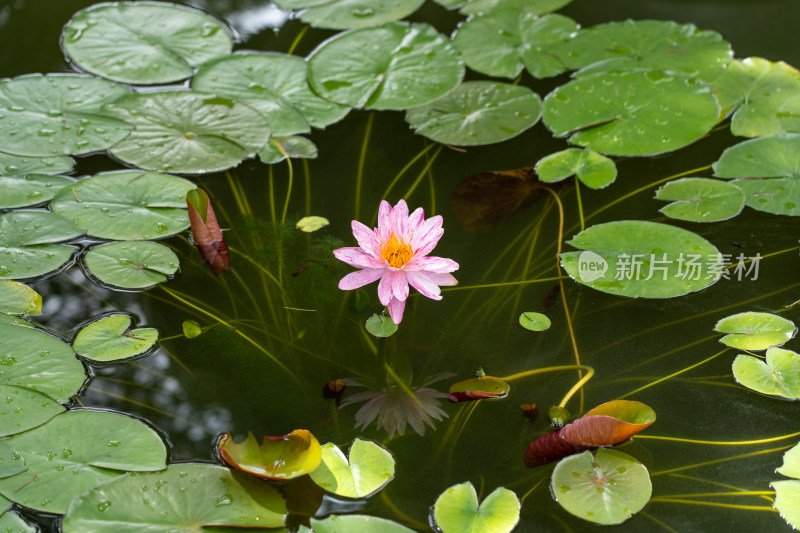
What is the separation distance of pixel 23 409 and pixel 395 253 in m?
0.99

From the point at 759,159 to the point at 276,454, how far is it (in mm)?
1917

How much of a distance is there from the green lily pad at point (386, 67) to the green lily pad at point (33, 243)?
3.54ft

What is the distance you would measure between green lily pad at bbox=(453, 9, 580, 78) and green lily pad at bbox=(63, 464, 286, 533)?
1930mm

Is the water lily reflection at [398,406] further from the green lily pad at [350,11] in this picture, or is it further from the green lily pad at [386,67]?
the green lily pad at [350,11]

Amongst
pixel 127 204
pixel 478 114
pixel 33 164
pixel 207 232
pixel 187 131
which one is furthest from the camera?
pixel 478 114

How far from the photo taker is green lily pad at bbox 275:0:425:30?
3041mm

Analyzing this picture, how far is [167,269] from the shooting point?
82.4 inches

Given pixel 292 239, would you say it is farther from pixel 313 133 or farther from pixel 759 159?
pixel 759 159

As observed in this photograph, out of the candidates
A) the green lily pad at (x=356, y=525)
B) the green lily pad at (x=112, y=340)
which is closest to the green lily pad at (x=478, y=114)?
the green lily pad at (x=112, y=340)

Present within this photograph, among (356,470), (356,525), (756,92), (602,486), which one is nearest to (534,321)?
(602,486)

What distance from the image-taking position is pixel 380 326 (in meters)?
1.91

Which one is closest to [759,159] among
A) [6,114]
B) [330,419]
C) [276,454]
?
[330,419]

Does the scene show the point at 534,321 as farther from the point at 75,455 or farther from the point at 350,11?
the point at 350,11

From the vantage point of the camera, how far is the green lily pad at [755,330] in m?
1.88
